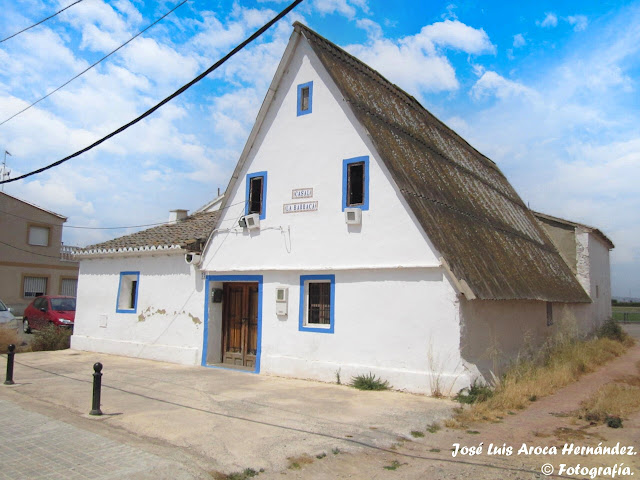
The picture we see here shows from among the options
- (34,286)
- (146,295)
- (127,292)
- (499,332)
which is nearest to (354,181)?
(499,332)

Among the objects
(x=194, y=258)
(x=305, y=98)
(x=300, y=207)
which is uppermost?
(x=305, y=98)

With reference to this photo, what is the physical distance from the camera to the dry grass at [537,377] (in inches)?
343

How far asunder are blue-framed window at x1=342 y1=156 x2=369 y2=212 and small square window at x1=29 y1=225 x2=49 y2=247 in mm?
31505

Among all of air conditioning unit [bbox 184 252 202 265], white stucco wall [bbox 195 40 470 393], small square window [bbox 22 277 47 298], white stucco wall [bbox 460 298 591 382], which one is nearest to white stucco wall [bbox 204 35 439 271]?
white stucco wall [bbox 195 40 470 393]

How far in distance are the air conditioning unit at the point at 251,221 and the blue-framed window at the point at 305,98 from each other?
2700 millimetres

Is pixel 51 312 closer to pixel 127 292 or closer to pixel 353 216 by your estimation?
pixel 127 292

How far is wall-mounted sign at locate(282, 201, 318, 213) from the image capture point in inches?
464

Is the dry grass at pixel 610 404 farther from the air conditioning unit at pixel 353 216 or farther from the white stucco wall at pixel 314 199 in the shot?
the air conditioning unit at pixel 353 216

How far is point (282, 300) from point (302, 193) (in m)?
2.53

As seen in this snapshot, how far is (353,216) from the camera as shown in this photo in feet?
36.1

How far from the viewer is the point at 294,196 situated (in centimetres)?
1216

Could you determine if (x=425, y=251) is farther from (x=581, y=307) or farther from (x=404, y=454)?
(x=581, y=307)

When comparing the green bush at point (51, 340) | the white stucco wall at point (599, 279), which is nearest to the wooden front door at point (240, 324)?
the green bush at point (51, 340)

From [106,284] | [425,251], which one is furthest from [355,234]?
[106,284]
